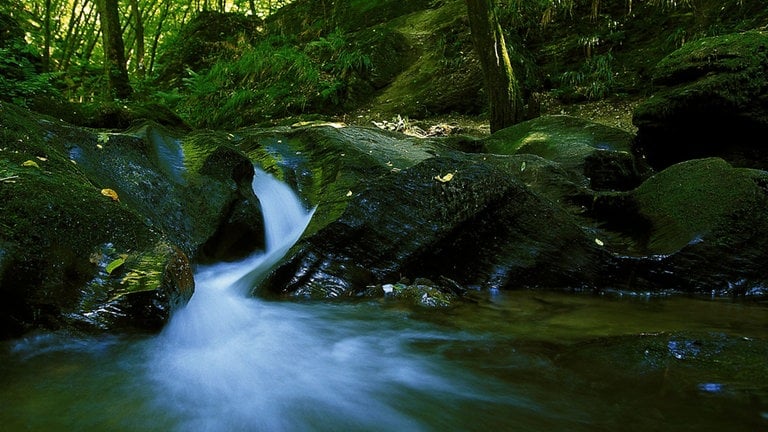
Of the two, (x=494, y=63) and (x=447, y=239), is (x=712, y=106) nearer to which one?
(x=494, y=63)

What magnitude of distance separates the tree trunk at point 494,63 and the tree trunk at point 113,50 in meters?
7.19

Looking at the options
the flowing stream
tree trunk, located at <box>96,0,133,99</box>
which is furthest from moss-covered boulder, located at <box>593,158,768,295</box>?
tree trunk, located at <box>96,0,133,99</box>

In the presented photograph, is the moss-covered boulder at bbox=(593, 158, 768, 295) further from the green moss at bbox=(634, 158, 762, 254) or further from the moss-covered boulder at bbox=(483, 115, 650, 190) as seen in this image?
the moss-covered boulder at bbox=(483, 115, 650, 190)

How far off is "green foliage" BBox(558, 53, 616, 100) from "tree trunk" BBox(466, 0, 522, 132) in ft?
9.74

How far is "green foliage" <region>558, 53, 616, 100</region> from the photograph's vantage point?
10.6 meters

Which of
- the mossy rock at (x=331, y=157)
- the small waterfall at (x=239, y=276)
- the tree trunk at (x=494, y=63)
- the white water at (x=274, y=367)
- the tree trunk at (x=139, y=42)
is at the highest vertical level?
the tree trunk at (x=139, y=42)

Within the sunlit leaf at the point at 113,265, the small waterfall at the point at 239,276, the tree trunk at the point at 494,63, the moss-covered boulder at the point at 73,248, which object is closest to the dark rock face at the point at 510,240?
the small waterfall at the point at 239,276

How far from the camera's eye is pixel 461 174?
166 inches

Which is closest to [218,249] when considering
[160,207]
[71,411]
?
[160,207]

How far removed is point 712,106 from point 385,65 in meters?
9.17

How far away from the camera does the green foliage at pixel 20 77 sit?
7.80 meters

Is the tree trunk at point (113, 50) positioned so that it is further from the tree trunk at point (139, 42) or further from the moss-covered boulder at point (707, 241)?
the moss-covered boulder at point (707, 241)

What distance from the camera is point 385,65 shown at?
13844 mm

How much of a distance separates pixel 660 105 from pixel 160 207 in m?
5.94
